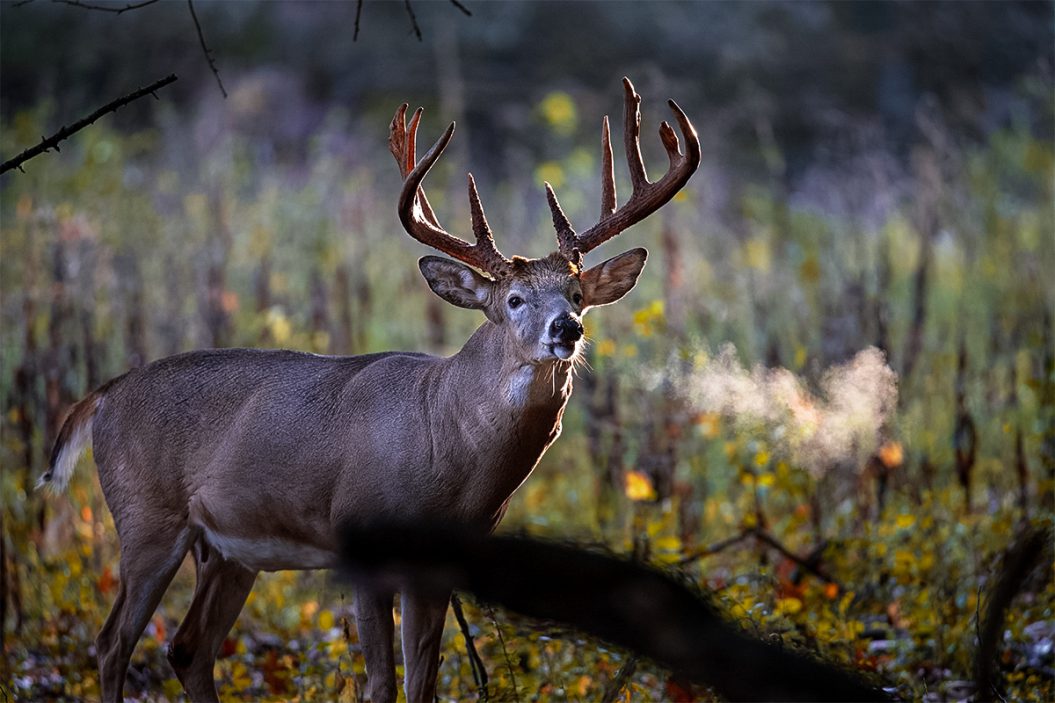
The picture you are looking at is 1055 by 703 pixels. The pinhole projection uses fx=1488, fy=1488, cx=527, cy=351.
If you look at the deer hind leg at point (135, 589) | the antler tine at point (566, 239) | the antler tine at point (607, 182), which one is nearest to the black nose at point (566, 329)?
the antler tine at point (566, 239)

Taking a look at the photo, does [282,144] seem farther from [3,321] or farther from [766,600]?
[766,600]

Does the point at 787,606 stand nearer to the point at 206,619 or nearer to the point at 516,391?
the point at 516,391

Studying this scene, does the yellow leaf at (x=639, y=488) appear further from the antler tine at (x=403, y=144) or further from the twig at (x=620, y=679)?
the twig at (x=620, y=679)

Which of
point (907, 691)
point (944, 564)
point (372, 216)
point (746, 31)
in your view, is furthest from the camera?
point (746, 31)

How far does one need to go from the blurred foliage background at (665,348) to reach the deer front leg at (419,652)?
0.61 ft

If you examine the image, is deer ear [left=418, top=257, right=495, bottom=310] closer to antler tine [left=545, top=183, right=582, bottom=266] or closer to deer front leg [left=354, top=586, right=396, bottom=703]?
antler tine [left=545, top=183, right=582, bottom=266]

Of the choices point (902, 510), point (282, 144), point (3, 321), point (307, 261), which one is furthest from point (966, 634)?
point (282, 144)

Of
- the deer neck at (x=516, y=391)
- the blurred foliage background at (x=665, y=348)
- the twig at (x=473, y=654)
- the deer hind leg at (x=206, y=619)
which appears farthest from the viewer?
the blurred foliage background at (x=665, y=348)

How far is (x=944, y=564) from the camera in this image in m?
6.50

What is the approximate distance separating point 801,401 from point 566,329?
286 cm

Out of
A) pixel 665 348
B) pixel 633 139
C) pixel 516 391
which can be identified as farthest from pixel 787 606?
pixel 665 348

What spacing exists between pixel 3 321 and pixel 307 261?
286cm

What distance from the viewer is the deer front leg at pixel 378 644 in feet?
16.9

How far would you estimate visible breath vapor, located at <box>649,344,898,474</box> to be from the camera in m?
7.20
